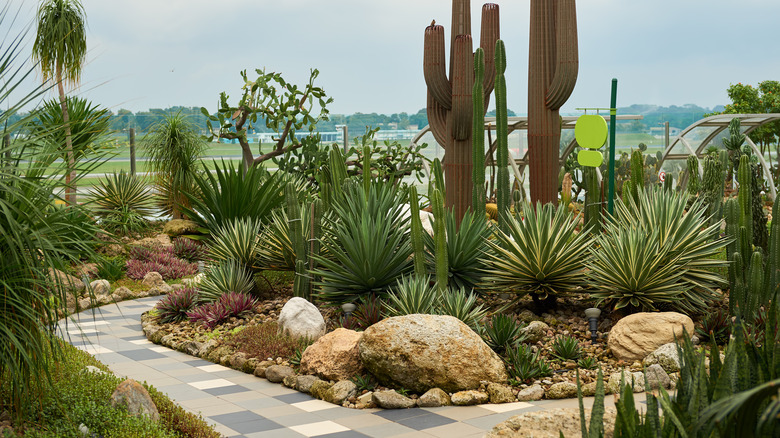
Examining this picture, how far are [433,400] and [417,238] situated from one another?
1.86m

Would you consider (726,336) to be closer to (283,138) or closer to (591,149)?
(591,149)

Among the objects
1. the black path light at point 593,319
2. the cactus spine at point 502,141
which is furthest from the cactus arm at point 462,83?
the black path light at point 593,319

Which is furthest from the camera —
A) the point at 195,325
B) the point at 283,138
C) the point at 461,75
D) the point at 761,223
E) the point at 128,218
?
the point at 283,138

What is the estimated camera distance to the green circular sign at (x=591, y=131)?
324 inches

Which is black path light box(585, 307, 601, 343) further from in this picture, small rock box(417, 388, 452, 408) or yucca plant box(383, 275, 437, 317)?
small rock box(417, 388, 452, 408)

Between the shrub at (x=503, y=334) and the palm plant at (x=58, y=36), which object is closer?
the shrub at (x=503, y=334)

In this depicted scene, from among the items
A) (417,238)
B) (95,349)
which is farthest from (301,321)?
(95,349)

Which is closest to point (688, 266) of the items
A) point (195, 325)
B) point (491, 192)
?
point (195, 325)

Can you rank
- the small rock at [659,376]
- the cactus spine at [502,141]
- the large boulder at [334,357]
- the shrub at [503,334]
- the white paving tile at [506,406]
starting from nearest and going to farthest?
the white paving tile at [506,406]
the small rock at [659,376]
the large boulder at [334,357]
the shrub at [503,334]
the cactus spine at [502,141]

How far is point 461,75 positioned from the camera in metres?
8.93

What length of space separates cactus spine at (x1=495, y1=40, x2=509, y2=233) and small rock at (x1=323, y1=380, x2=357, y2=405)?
109 inches

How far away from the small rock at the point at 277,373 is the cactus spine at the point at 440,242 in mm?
1534

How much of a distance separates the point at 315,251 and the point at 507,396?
318 centimetres

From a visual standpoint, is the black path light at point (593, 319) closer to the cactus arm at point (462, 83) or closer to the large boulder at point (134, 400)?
the cactus arm at point (462, 83)
